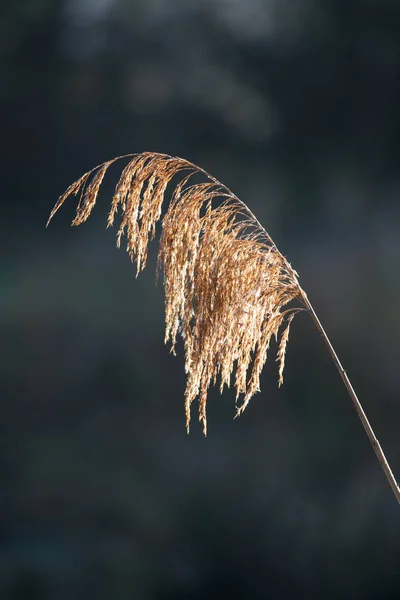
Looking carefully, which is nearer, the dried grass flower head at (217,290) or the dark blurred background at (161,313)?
the dried grass flower head at (217,290)

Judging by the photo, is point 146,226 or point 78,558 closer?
point 146,226

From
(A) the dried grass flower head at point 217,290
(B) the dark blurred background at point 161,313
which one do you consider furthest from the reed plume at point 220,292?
(B) the dark blurred background at point 161,313

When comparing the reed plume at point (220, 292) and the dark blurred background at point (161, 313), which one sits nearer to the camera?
the reed plume at point (220, 292)

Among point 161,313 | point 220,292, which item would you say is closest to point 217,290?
point 220,292

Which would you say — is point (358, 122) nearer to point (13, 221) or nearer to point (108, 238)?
point (108, 238)

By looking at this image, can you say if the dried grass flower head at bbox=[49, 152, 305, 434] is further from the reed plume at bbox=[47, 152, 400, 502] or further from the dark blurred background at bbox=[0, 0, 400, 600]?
the dark blurred background at bbox=[0, 0, 400, 600]

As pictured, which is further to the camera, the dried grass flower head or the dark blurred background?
the dark blurred background

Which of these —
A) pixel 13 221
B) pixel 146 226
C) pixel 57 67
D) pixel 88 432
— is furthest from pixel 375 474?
pixel 146 226

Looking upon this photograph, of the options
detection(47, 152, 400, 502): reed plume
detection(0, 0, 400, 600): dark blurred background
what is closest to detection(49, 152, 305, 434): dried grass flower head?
detection(47, 152, 400, 502): reed plume

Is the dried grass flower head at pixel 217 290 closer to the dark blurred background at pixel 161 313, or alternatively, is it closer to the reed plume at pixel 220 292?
the reed plume at pixel 220 292
